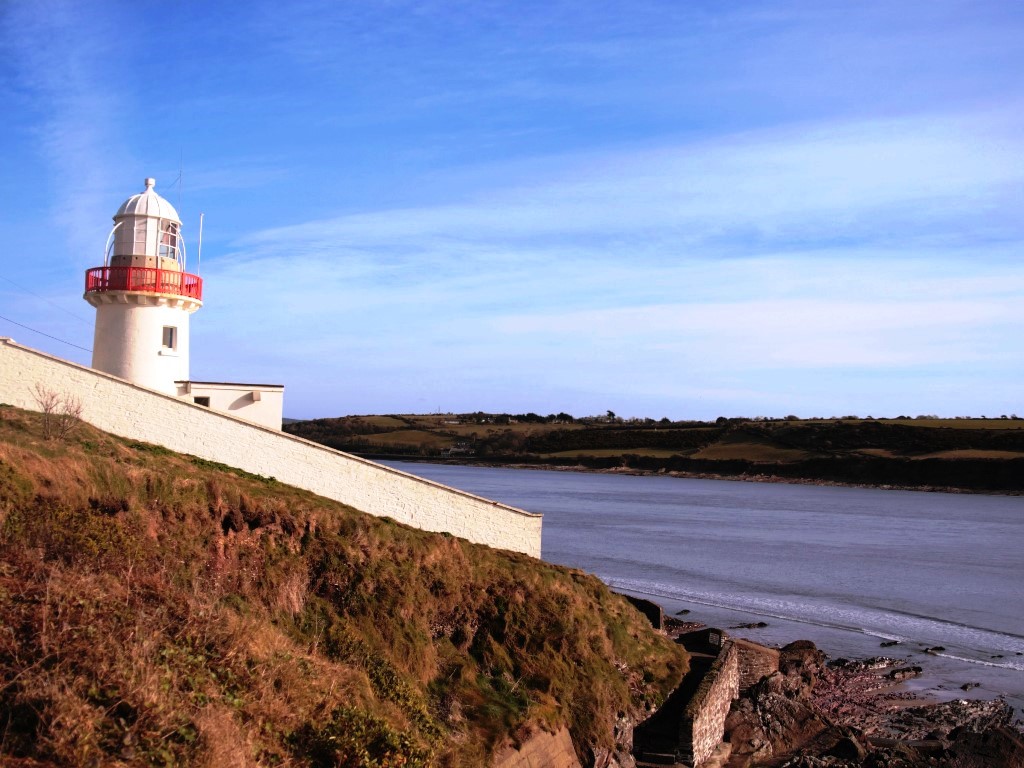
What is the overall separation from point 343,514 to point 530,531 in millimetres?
5265

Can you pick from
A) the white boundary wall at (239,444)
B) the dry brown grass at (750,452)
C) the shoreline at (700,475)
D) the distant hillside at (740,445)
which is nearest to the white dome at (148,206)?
the white boundary wall at (239,444)

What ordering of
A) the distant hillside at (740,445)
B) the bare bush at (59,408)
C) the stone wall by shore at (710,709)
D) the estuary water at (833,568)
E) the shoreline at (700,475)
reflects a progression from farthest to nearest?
1. the distant hillside at (740,445)
2. the shoreline at (700,475)
3. the estuary water at (833,568)
4. the bare bush at (59,408)
5. the stone wall by shore at (710,709)

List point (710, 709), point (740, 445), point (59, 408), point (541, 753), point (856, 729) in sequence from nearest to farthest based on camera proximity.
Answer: point (541, 753) → point (59, 408) → point (710, 709) → point (856, 729) → point (740, 445)

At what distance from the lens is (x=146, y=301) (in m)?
18.6

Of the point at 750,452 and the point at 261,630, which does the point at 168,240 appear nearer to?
the point at 261,630

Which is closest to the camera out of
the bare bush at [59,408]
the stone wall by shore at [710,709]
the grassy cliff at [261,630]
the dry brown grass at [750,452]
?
the grassy cliff at [261,630]

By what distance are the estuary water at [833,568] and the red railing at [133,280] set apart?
60.9ft

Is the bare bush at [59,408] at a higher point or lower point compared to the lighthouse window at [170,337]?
lower

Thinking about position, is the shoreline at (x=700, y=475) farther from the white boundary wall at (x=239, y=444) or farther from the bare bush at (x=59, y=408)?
the bare bush at (x=59, y=408)

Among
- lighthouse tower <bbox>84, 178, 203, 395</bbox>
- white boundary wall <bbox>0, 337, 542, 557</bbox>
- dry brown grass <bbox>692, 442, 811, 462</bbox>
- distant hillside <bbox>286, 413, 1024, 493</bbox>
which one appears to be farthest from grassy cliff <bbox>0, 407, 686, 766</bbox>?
dry brown grass <bbox>692, 442, 811, 462</bbox>

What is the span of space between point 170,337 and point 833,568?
111 ft

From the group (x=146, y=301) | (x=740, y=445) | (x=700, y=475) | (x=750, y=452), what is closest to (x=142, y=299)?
(x=146, y=301)

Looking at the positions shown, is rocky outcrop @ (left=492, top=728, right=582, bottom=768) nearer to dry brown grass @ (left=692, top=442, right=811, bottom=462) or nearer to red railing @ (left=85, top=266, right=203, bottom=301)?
red railing @ (left=85, top=266, right=203, bottom=301)

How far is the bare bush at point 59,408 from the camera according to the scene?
45.3 ft
